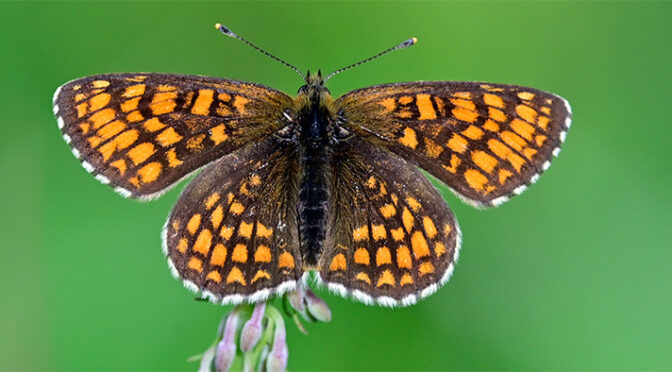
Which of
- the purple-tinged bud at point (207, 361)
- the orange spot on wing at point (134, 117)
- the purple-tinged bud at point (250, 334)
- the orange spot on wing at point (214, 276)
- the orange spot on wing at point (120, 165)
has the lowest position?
the purple-tinged bud at point (207, 361)

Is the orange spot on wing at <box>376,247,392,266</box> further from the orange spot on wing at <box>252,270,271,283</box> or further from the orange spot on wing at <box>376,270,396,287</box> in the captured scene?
the orange spot on wing at <box>252,270,271,283</box>

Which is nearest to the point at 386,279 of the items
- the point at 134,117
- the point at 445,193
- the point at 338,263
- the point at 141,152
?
the point at 338,263

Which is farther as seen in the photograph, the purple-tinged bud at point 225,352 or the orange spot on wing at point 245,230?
the orange spot on wing at point 245,230

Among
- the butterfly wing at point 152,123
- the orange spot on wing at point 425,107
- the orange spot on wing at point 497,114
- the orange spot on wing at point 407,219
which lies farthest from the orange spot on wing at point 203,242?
the orange spot on wing at point 497,114

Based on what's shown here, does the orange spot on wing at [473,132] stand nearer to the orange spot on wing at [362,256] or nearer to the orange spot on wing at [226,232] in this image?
the orange spot on wing at [362,256]

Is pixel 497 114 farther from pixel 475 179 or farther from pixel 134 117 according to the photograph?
pixel 134 117

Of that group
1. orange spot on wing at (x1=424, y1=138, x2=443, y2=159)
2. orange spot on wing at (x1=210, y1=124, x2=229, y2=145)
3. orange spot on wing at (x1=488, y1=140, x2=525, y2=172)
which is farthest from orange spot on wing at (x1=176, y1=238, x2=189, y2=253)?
orange spot on wing at (x1=488, y1=140, x2=525, y2=172)

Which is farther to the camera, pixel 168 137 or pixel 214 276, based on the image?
pixel 168 137
